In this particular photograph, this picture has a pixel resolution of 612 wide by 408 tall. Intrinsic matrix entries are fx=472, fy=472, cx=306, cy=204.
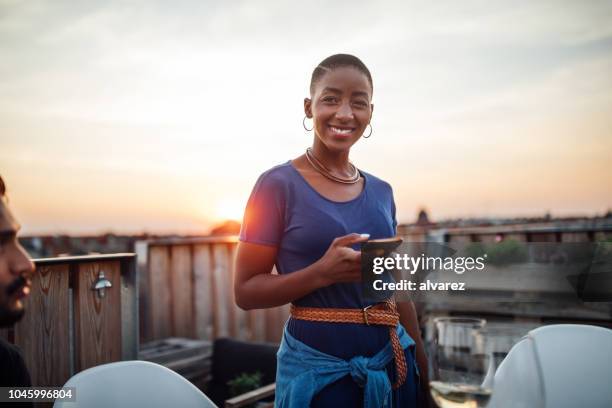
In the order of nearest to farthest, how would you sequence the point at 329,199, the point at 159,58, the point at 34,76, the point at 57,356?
the point at 329,199, the point at 57,356, the point at 34,76, the point at 159,58

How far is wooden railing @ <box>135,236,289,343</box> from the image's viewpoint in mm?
5438

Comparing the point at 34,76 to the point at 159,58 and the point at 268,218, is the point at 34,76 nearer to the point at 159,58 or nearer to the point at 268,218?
the point at 159,58

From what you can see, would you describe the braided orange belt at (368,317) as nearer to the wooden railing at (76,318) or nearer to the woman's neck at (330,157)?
the woman's neck at (330,157)

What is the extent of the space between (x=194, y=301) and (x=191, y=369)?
1.21m

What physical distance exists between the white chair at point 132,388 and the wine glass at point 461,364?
1.11 m

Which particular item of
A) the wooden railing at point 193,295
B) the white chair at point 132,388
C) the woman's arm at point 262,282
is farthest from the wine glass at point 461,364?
the wooden railing at point 193,295

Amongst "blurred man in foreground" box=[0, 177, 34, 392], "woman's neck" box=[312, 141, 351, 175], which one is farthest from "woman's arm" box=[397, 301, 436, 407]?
"blurred man in foreground" box=[0, 177, 34, 392]

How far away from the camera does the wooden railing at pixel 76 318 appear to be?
2.18 metres

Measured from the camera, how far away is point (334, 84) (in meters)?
1.50

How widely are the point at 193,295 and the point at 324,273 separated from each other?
15.3 feet

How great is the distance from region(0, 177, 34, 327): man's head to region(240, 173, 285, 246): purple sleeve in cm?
63

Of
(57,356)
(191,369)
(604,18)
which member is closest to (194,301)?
(191,369)

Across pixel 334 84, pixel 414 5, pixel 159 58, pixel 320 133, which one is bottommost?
pixel 320 133

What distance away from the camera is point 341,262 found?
4.08 feet
